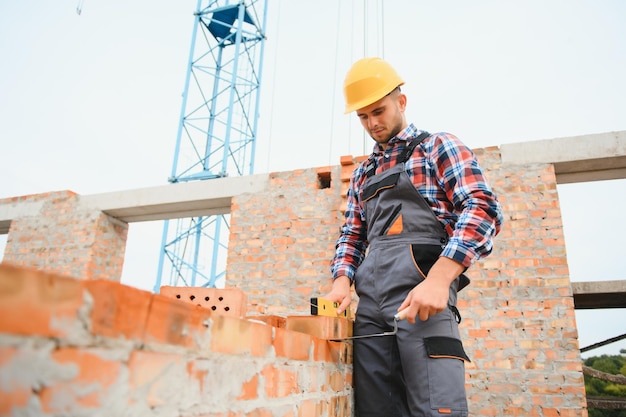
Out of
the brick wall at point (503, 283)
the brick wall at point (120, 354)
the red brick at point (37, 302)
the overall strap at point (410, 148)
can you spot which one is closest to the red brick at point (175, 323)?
the brick wall at point (120, 354)

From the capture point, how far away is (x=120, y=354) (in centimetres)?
74

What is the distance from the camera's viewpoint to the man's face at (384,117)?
1.91 m

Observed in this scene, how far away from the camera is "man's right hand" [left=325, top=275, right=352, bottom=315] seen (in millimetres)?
1890

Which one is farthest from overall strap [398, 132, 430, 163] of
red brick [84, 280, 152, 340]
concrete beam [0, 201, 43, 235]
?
concrete beam [0, 201, 43, 235]

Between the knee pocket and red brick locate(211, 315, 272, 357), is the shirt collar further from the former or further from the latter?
red brick locate(211, 315, 272, 357)

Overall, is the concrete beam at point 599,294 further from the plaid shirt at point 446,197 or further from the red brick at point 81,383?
the red brick at point 81,383

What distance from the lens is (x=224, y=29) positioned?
41.9 feet

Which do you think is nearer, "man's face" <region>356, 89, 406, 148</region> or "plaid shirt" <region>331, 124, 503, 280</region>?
"plaid shirt" <region>331, 124, 503, 280</region>

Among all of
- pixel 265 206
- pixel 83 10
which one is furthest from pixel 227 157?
pixel 265 206

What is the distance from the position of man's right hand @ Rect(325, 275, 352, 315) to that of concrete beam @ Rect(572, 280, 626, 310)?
445 centimetres

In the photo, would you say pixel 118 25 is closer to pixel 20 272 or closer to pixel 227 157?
pixel 227 157

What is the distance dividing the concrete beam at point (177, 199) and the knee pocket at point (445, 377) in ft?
Answer: 12.8

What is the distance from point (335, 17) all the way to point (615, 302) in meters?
6.94

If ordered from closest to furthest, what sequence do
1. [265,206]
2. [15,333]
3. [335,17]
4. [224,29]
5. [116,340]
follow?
1. [15,333]
2. [116,340]
3. [265,206]
4. [335,17]
5. [224,29]
